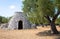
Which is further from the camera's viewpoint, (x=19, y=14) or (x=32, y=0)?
(x=19, y=14)

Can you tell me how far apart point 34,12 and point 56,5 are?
333cm

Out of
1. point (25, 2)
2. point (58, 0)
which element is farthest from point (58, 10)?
point (25, 2)

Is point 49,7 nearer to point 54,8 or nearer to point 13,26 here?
point 54,8

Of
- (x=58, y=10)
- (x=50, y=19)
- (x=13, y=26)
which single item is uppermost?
(x=58, y=10)

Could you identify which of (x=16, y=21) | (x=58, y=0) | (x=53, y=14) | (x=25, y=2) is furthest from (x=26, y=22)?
(x=58, y=0)

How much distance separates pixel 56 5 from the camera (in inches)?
701

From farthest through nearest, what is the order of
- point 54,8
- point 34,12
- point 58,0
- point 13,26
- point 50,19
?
1. point 13,26
2. point 50,19
3. point 34,12
4. point 54,8
5. point 58,0

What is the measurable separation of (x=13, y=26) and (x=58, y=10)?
1473 centimetres

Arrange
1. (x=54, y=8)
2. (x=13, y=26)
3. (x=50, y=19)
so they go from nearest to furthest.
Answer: (x=54, y=8)
(x=50, y=19)
(x=13, y=26)

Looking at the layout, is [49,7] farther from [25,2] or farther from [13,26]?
[13,26]

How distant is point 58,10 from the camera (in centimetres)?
1892

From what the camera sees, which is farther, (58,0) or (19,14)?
(19,14)

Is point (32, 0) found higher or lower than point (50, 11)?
higher

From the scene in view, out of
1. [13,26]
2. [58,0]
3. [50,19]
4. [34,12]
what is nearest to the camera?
[58,0]
